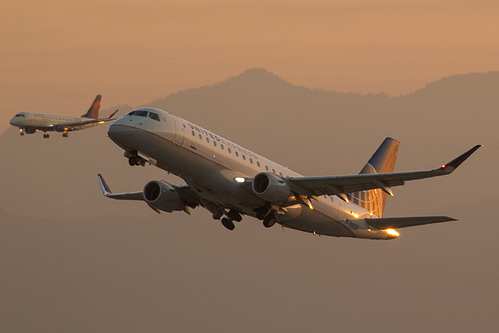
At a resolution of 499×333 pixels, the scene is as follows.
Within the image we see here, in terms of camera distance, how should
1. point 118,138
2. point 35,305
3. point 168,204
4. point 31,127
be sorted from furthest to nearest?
point 35,305
point 31,127
point 168,204
point 118,138

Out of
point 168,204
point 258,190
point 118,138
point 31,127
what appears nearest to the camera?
point 118,138

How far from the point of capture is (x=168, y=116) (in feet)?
150

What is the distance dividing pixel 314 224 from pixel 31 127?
351 feet

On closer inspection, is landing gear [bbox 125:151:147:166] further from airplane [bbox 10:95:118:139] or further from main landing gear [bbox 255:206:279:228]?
airplane [bbox 10:95:118:139]

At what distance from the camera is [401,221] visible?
180 ft

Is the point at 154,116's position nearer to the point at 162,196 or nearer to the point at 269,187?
the point at 269,187

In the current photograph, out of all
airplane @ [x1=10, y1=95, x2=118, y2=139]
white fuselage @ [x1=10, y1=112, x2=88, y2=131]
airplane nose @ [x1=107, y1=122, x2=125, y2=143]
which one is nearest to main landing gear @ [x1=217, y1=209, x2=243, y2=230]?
airplane nose @ [x1=107, y1=122, x2=125, y2=143]

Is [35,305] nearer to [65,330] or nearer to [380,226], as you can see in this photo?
[65,330]

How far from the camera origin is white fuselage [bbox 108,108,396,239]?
147 feet

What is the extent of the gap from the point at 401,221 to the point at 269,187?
1174 cm

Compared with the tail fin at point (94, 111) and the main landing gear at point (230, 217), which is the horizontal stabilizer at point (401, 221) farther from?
the tail fin at point (94, 111)

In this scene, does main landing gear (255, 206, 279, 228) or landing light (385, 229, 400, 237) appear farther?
landing light (385, 229, 400, 237)

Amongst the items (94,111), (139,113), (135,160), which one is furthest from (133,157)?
(94,111)

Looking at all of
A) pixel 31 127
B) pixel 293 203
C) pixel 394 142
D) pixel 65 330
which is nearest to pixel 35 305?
pixel 65 330
